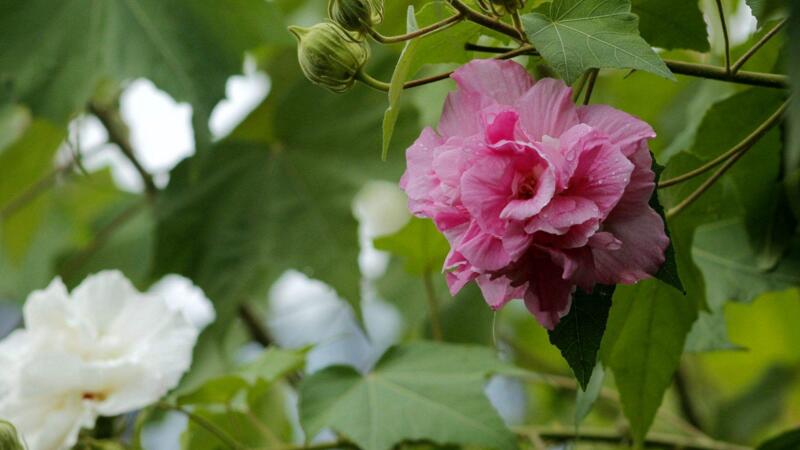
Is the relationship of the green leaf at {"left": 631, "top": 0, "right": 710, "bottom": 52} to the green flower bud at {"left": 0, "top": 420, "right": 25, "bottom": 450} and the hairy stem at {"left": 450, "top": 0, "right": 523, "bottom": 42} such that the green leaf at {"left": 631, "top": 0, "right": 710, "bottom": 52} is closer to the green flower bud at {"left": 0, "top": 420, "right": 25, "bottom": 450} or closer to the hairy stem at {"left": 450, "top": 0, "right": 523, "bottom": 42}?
the hairy stem at {"left": 450, "top": 0, "right": 523, "bottom": 42}

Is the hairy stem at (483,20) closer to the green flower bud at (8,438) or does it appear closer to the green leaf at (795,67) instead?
the green leaf at (795,67)

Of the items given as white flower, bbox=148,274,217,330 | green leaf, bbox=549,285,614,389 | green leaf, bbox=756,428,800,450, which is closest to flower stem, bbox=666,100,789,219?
green leaf, bbox=549,285,614,389

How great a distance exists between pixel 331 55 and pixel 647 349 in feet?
1.02

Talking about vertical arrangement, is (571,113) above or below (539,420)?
above

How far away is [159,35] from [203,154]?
18 centimetres

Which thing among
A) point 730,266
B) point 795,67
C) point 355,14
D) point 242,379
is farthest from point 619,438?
point 795,67

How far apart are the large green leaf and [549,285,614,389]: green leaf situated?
1.96 ft

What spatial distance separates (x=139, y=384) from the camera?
2.44 feet

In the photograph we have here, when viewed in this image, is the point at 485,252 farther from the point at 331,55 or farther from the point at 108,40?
the point at 108,40

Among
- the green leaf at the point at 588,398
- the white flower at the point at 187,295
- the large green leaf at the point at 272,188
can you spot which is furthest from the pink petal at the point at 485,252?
the large green leaf at the point at 272,188

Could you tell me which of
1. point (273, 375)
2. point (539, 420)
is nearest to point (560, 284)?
point (273, 375)

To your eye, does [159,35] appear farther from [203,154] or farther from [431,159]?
[431,159]

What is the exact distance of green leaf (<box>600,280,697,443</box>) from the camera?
67 cm

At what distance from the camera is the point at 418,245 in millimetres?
975
